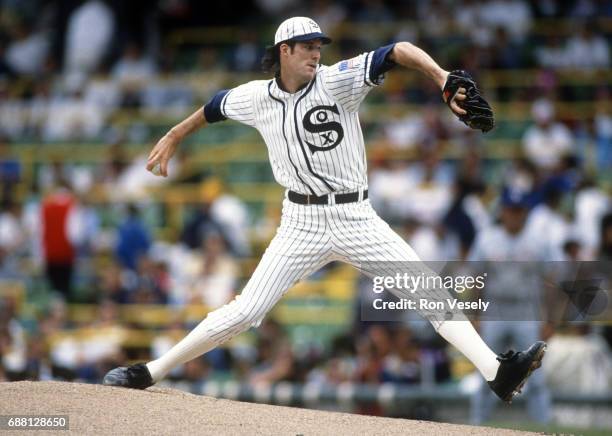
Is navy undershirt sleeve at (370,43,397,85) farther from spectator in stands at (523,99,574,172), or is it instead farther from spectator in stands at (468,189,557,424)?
spectator in stands at (523,99,574,172)

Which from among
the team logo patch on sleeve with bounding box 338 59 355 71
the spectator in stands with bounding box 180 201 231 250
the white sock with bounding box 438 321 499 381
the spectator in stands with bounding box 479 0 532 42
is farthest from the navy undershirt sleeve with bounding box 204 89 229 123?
the spectator in stands with bounding box 479 0 532 42

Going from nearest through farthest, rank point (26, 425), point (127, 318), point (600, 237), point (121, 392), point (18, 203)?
point (26, 425) < point (121, 392) < point (600, 237) < point (127, 318) < point (18, 203)

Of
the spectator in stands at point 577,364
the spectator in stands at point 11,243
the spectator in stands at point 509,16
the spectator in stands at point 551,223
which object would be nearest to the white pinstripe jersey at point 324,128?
the spectator in stands at point 577,364

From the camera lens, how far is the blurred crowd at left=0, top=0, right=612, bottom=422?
1096 cm

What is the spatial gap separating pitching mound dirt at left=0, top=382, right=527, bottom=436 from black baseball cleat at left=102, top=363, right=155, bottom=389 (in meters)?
0.07

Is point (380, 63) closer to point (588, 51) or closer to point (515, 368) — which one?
point (515, 368)

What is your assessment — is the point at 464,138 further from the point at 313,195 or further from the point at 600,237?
the point at 313,195

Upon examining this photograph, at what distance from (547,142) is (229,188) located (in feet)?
11.8

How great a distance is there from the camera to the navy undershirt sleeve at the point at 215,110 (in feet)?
24.0

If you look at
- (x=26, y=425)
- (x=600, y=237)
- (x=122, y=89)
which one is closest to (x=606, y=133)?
(x=600, y=237)

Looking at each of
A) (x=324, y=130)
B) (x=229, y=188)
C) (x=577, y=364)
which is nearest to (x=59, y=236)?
(x=229, y=188)

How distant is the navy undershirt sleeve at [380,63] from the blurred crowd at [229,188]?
351 centimetres

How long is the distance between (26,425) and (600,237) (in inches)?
235

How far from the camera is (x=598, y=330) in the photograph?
33.8 feet
